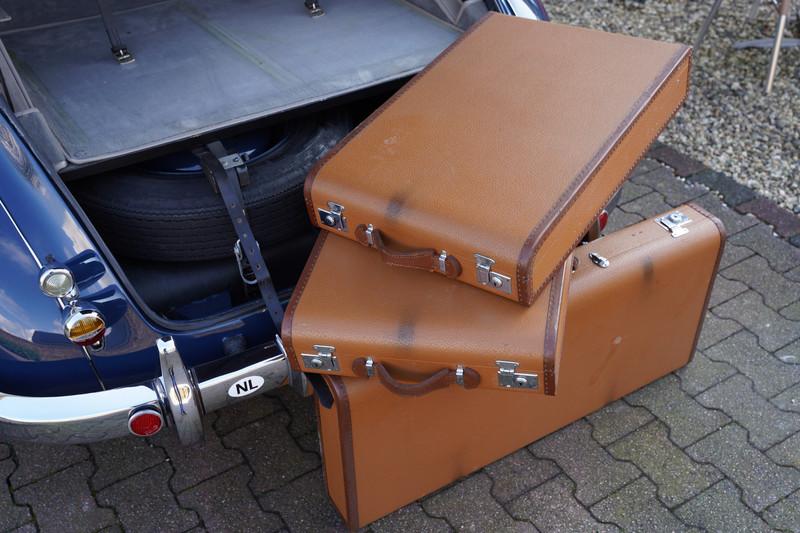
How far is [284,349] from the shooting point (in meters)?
1.82

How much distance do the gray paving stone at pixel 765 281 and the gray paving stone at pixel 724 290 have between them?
3 cm

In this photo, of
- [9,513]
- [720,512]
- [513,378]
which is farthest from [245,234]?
[720,512]

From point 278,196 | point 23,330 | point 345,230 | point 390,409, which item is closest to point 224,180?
point 278,196

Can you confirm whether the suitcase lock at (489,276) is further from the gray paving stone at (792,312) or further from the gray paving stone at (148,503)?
the gray paving stone at (792,312)

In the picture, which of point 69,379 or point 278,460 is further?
point 278,460

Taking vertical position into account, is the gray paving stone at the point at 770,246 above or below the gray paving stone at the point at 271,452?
below

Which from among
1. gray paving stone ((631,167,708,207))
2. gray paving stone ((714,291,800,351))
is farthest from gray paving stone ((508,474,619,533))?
gray paving stone ((631,167,708,207))

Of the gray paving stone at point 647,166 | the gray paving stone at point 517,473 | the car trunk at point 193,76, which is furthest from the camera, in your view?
the gray paving stone at point 647,166

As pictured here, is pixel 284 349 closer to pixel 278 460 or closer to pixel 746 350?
pixel 278 460

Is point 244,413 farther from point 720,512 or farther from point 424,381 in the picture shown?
point 720,512

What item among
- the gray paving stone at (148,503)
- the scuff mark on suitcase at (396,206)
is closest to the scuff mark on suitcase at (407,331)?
the scuff mark on suitcase at (396,206)

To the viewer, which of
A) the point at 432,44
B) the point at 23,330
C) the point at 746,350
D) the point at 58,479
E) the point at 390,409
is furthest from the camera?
the point at 746,350

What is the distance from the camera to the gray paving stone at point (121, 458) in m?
2.28

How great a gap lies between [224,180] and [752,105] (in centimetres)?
296
